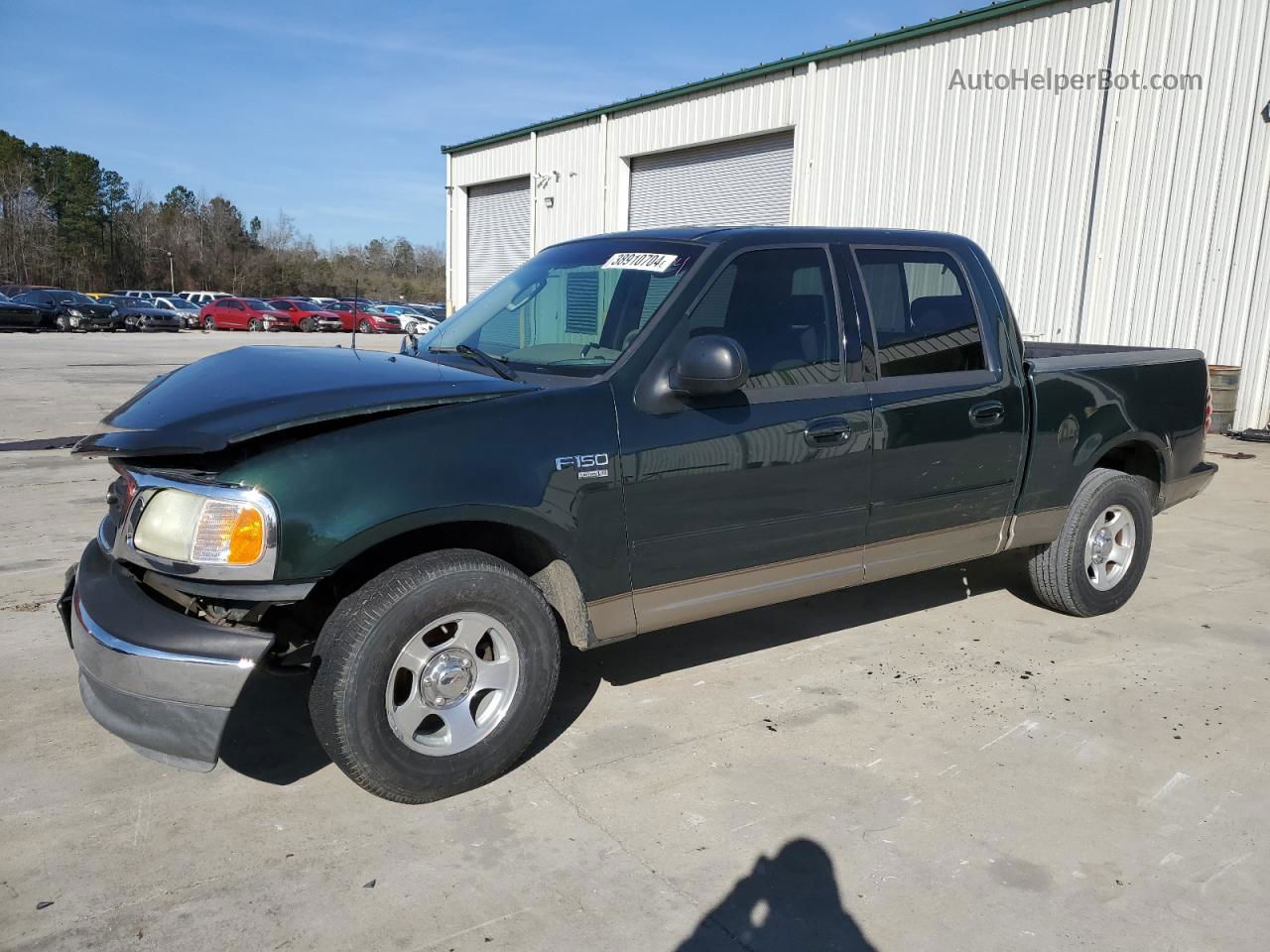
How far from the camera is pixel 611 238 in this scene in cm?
432

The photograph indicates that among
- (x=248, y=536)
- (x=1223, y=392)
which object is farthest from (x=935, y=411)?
(x=1223, y=392)

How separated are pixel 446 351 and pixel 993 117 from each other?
12378 mm

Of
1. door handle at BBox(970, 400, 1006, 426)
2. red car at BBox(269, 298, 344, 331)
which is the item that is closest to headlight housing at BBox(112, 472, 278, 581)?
door handle at BBox(970, 400, 1006, 426)

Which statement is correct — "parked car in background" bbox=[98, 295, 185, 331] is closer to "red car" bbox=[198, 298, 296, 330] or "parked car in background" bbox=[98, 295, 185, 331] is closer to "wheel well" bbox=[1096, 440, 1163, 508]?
"red car" bbox=[198, 298, 296, 330]

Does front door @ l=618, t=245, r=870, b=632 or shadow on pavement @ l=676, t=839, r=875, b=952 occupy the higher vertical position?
front door @ l=618, t=245, r=870, b=632

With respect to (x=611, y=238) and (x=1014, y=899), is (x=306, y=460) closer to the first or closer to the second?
(x=611, y=238)

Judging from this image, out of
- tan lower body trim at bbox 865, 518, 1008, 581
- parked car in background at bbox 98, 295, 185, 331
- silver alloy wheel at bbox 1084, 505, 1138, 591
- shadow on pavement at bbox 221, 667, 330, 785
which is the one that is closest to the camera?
shadow on pavement at bbox 221, 667, 330, 785

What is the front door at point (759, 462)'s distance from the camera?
11.6 ft

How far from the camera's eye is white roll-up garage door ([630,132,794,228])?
17.3 metres

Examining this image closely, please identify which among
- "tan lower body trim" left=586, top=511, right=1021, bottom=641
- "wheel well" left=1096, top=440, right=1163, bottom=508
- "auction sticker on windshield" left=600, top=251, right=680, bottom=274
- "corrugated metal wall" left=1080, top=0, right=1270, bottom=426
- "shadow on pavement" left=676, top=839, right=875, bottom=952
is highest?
"corrugated metal wall" left=1080, top=0, right=1270, bottom=426

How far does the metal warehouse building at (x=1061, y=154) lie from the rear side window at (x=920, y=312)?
9.81 meters

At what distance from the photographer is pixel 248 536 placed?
2789 mm

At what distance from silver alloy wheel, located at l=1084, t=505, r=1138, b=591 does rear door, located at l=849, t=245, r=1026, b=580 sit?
33.5 inches

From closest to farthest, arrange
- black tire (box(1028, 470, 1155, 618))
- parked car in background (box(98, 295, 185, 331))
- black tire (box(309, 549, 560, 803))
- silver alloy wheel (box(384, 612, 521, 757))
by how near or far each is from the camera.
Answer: black tire (box(309, 549, 560, 803)), silver alloy wheel (box(384, 612, 521, 757)), black tire (box(1028, 470, 1155, 618)), parked car in background (box(98, 295, 185, 331))
